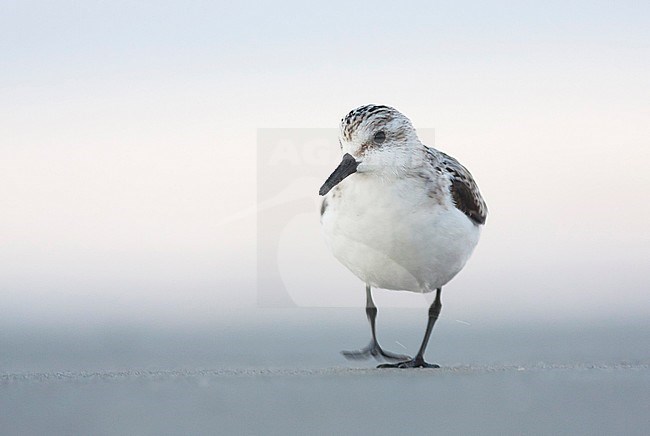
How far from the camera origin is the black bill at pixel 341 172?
7.29 meters

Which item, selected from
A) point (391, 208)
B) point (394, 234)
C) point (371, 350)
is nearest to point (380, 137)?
point (391, 208)

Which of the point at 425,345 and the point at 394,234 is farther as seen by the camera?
the point at 425,345

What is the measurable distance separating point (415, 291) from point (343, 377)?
205 cm

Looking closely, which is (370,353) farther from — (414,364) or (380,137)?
(380,137)

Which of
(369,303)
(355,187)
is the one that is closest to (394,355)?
(369,303)

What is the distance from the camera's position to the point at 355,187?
24.6 feet

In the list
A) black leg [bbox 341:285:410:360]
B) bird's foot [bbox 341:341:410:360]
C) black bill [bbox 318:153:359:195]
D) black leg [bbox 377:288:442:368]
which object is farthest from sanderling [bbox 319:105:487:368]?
bird's foot [bbox 341:341:410:360]

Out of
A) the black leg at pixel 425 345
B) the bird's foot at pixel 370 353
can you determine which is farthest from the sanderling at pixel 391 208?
the bird's foot at pixel 370 353

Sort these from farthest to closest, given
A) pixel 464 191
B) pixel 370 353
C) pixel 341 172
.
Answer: pixel 370 353 → pixel 464 191 → pixel 341 172

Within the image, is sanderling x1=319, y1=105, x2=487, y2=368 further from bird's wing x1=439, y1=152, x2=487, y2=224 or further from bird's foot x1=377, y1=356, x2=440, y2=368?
bird's foot x1=377, y1=356, x2=440, y2=368

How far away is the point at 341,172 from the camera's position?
732 cm

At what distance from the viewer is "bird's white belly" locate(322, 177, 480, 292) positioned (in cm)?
746

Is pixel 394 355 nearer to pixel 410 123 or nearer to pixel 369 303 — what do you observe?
pixel 369 303

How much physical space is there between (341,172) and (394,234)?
0.66 metres
